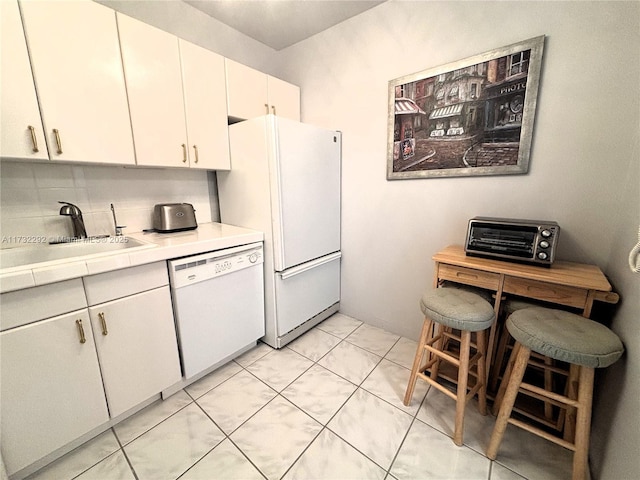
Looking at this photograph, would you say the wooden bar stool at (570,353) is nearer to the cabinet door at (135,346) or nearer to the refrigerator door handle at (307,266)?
the refrigerator door handle at (307,266)

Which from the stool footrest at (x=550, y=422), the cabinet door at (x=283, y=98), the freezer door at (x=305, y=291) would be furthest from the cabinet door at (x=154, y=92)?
the stool footrest at (x=550, y=422)

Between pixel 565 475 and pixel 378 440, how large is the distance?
0.80 m

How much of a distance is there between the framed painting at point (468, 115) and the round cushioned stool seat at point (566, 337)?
84 centimetres

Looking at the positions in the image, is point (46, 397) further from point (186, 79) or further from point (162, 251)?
point (186, 79)

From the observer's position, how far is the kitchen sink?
49.9 inches

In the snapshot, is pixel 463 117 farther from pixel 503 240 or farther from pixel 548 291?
pixel 548 291

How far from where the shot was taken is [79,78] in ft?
4.03

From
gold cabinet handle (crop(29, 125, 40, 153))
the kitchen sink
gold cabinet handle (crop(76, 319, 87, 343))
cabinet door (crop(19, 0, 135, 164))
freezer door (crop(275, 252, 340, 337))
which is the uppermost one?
cabinet door (crop(19, 0, 135, 164))

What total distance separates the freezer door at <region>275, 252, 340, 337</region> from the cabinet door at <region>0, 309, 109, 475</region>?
1045 mm

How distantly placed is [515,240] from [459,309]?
50cm

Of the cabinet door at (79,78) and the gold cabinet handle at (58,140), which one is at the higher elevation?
the cabinet door at (79,78)

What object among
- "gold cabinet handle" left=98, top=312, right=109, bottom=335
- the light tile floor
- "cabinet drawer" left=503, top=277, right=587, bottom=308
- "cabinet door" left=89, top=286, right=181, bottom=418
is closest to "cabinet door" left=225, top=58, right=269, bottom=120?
"cabinet door" left=89, top=286, right=181, bottom=418

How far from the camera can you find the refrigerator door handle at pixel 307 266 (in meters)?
1.82

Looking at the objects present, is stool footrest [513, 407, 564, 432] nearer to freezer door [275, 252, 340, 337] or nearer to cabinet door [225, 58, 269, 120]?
freezer door [275, 252, 340, 337]
